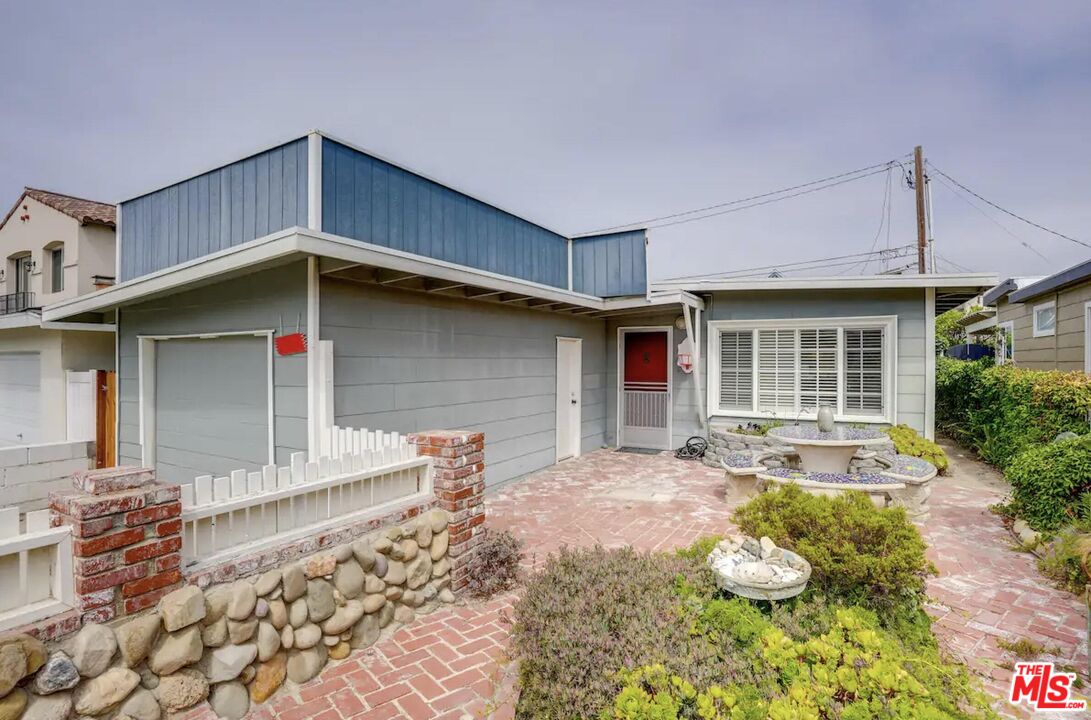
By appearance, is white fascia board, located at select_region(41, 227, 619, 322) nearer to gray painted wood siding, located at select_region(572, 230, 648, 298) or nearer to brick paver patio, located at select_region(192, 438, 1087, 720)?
gray painted wood siding, located at select_region(572, 230, 648, 298)

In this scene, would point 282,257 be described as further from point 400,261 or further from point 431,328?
point 431,328

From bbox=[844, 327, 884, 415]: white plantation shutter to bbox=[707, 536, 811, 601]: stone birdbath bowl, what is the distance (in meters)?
6.13

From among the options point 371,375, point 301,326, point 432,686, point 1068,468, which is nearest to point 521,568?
point 432,686

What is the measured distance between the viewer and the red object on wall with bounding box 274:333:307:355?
462 cm

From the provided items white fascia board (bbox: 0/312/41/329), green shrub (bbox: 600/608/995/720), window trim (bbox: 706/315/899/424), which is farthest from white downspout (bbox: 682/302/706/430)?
white fascia board (bbox: 0/312/41/329)

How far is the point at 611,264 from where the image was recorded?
853 cm

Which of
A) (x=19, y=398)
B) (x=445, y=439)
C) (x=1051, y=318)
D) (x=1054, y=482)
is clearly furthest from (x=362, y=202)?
(x=1051, y=318)

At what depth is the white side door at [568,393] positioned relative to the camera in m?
8.46

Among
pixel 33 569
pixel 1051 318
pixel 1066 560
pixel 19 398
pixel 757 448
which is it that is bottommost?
pixel 1066 560

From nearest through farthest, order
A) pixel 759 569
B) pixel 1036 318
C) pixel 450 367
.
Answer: pixel 759 569 < pixel 450 367 < pixel 1036 318

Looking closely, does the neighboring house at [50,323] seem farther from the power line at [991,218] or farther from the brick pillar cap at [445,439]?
the power line at [991,218]

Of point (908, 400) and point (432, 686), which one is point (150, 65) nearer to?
point (432, 686)

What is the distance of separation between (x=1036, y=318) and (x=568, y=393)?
354 inches

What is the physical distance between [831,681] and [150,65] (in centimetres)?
1096
